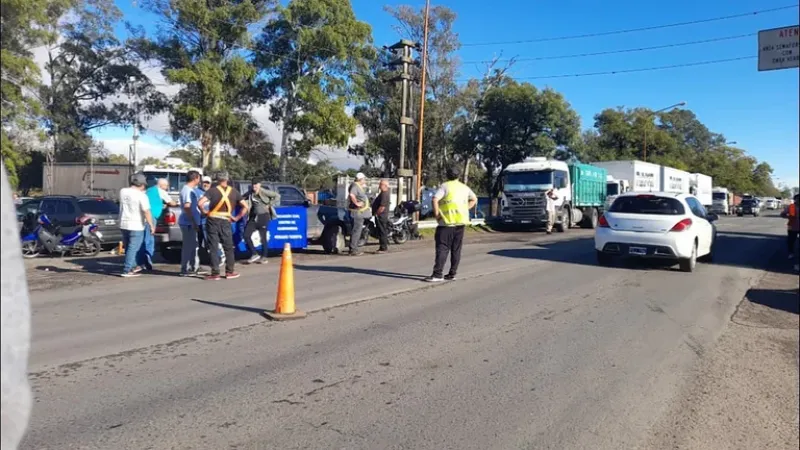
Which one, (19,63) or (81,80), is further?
(81,80)

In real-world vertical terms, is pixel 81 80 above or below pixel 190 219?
above

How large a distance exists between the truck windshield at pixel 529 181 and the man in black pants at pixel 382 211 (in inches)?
432

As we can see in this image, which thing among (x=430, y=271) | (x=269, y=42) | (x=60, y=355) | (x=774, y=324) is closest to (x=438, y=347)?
(x=60, y=355)

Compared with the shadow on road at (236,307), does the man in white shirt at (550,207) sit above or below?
above

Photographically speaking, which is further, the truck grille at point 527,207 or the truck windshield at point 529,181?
the truck windshield at point 529,181

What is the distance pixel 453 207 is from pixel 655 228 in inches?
182

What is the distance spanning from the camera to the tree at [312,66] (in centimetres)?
3359

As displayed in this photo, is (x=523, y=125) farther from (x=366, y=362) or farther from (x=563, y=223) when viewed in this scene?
(x=366, y=362)

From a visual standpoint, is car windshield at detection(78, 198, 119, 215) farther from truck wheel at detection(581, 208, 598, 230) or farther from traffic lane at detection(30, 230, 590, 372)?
truck wheel at detection(581, 208, 598, 230)

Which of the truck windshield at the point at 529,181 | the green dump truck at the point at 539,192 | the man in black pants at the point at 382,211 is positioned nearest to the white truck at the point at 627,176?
the green dump truck at the point at 539,192

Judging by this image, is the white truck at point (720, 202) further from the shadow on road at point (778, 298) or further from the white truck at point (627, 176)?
the shadow on road at point (778, 298)

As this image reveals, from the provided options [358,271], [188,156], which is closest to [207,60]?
[188,156]

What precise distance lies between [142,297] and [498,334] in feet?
17.6

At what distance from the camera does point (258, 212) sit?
41.5ft
